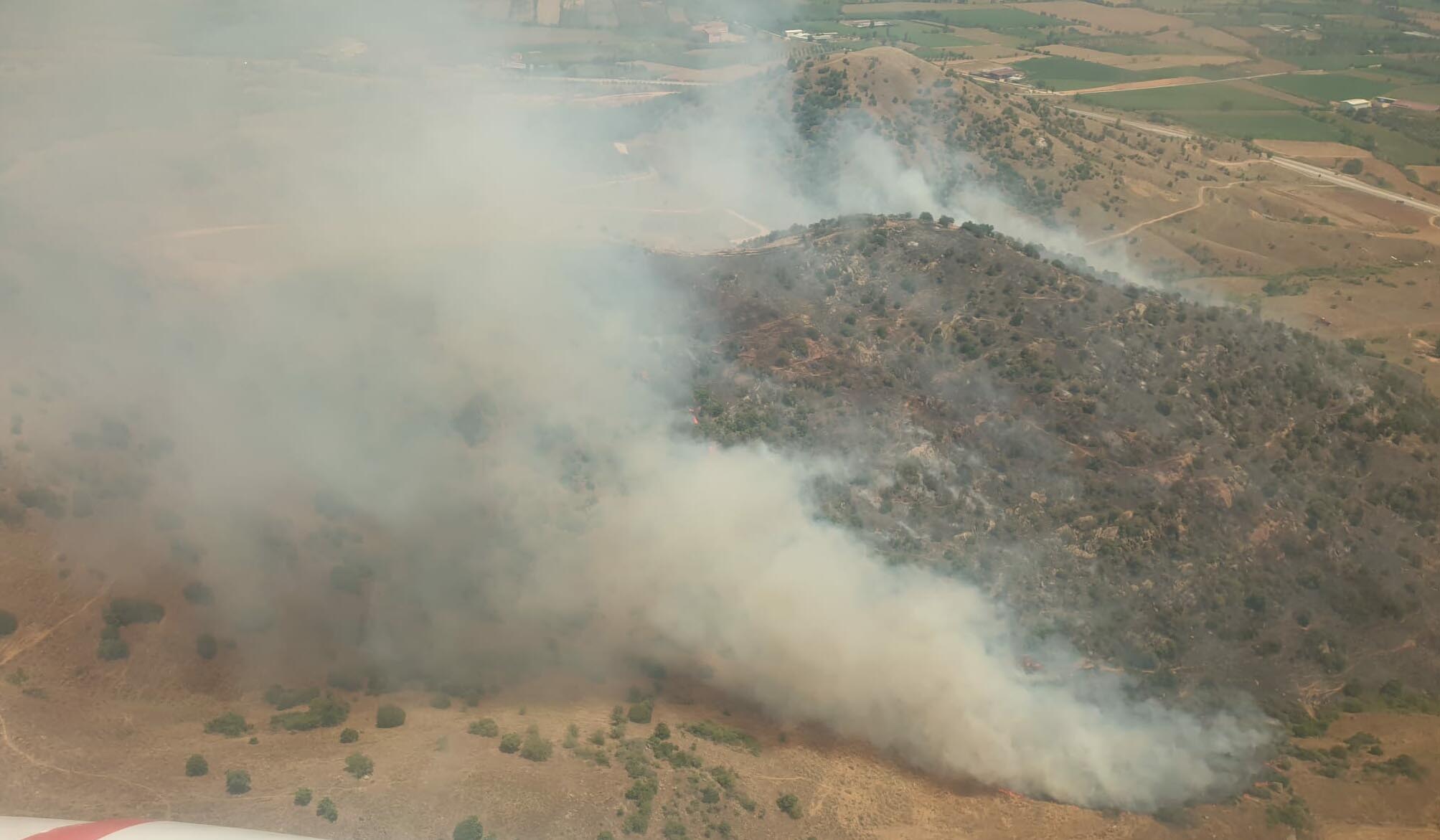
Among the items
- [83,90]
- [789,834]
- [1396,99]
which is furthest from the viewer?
[1396,99]

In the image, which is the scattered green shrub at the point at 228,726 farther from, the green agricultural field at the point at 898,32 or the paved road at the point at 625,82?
the green agricultural field at the point at 898,32

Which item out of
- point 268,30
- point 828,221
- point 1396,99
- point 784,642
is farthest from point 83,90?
point 1396,99

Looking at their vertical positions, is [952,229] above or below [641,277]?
above

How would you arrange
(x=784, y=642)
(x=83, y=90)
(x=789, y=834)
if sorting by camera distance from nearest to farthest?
(x=789, y=834) < (x=784, y=642) < (x=83, y=90)

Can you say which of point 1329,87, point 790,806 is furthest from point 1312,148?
point 790,806

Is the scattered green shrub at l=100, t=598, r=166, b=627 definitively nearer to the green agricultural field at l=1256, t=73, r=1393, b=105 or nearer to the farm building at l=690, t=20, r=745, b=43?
the farm building at l=690, t=20, r=745, b=43

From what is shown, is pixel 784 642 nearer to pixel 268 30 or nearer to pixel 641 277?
pixel 641 277
